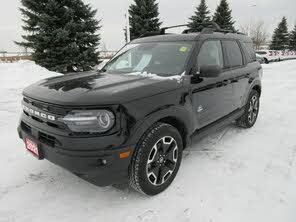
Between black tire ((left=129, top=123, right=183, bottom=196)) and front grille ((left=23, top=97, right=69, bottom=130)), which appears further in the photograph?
black tire ((left=129, top=123, right=183, bottom=196))

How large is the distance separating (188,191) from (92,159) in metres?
1.26

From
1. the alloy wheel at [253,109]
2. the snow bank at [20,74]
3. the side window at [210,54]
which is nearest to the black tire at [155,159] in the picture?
the side window at [210,54]

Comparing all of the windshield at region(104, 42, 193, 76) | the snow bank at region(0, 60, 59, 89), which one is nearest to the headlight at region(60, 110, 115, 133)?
the windshield at region(104, 42, 193, 76)

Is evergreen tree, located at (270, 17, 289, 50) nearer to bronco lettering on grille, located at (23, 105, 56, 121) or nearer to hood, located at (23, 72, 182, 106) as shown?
hood, located at (23, 72, 182, 106)

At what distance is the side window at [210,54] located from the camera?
3066 mm

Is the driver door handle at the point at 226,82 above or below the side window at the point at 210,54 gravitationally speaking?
below

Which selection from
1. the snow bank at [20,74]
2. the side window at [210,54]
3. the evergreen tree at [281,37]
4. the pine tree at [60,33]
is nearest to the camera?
the side window at [210,54]

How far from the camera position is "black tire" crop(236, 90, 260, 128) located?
440cm

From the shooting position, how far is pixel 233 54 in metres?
3.88

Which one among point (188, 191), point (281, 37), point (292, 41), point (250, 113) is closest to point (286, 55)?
point (281, 37)

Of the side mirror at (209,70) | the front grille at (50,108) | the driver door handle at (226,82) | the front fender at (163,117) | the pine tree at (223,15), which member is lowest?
the front fender at (163,117)

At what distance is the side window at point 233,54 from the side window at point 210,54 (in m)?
0.24

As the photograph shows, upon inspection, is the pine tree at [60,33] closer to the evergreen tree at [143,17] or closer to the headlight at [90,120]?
the evergreen tree at [143,17]

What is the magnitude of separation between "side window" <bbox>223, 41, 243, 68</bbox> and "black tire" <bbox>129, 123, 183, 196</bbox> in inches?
74.2
